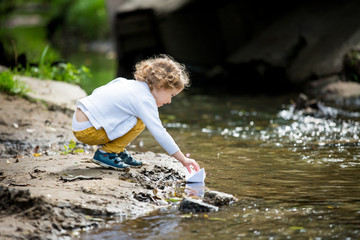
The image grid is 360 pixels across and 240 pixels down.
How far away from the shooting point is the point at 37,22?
1208 inches

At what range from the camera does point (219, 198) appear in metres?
3.57

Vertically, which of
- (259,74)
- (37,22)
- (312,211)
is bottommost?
(312,211)

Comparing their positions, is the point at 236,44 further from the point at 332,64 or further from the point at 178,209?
the point at 178,209

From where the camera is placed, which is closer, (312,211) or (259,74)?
(312,211)

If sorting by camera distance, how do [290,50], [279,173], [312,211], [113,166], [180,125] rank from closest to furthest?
[312,211] < [113,166] < [279,173] < [180,125] < [290,50]

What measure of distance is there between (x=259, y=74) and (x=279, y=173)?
699 centimetres

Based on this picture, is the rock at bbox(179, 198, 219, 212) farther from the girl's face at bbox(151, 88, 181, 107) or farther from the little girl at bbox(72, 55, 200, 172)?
the girl's face at bbox(151, 88, 181, 107)

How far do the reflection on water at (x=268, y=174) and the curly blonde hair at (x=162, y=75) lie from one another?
0.83 metres

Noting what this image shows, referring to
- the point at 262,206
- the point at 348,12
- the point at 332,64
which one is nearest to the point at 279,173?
the point at 262,206

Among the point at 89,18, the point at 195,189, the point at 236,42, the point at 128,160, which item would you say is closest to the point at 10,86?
the point at 128,160

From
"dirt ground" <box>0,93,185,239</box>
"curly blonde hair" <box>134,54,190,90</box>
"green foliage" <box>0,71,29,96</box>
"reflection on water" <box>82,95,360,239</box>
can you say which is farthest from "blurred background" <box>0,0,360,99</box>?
"curly blonde hair" <box>134,54,190,90</box>

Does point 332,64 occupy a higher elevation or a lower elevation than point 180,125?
higher

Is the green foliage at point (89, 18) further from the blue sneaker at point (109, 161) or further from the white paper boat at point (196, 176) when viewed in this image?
the white paper boat at point (196, 176)

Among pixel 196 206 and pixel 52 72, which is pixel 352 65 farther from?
pixel 196 206
